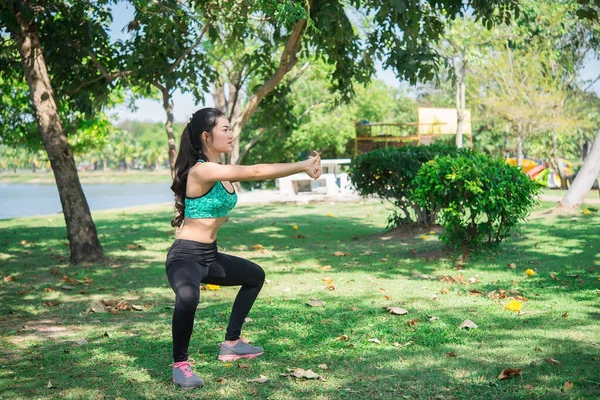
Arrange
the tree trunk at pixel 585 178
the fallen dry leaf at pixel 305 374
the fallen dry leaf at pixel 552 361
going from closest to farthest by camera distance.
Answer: the fallen dry leaf at pixel 305 374
the fallen dry leaf at pixel 552 361
the tree trunk at pixel 585 178

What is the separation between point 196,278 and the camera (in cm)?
462

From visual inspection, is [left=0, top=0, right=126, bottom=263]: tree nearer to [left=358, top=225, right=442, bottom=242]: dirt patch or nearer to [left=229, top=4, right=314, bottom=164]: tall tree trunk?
[left=229, top=4, right=314, bottom=164]: tall tree trunk

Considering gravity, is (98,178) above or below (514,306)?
below

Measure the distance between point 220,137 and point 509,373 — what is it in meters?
2.47

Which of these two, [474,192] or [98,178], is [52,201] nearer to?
[474,192]

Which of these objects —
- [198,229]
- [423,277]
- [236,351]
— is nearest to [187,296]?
[198,229]

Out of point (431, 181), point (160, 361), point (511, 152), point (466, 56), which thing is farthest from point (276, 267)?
point (511, 152)

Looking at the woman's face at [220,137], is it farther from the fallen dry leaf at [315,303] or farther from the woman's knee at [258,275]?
the fallen dry leaf at [315,303]

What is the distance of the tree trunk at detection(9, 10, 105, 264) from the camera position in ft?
33.8

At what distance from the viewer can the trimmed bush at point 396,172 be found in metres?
12.3

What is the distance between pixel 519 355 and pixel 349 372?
4.11ft

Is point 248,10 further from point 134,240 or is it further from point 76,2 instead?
point 134,240

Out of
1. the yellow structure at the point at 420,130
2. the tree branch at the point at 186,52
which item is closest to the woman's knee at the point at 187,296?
the tree branch at the point at 186,52

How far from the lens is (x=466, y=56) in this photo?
2805cm
